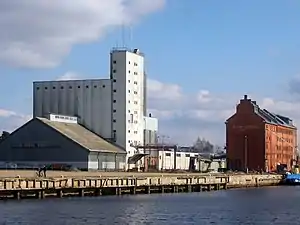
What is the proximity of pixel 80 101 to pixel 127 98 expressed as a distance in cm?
1275

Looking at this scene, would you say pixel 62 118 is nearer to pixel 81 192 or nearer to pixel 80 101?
pixel 80 101

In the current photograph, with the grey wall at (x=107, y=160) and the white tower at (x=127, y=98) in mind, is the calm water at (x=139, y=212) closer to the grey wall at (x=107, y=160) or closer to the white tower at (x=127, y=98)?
the grey wall at (x=107, y=160)

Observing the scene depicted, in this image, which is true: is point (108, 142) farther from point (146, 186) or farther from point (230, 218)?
point (230, 218)

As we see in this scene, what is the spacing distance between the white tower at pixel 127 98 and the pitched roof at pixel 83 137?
438 cm

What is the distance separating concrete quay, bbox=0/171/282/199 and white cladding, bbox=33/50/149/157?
132ft

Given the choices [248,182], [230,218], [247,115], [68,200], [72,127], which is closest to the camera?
[230,218]

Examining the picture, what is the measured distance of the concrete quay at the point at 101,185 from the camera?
273 feet

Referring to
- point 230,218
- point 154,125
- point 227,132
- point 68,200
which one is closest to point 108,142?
point 154,125

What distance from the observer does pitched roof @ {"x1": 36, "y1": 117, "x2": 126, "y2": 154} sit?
158 m

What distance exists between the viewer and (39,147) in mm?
158500

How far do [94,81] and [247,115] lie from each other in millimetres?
40518

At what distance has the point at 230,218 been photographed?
6431cm

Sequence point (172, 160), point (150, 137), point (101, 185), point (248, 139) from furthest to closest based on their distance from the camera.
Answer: point (248, 139) < point (150, 137) < point (172, 160) < point (101, 185)

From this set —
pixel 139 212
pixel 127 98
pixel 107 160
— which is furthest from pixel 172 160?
pixel 139 212
